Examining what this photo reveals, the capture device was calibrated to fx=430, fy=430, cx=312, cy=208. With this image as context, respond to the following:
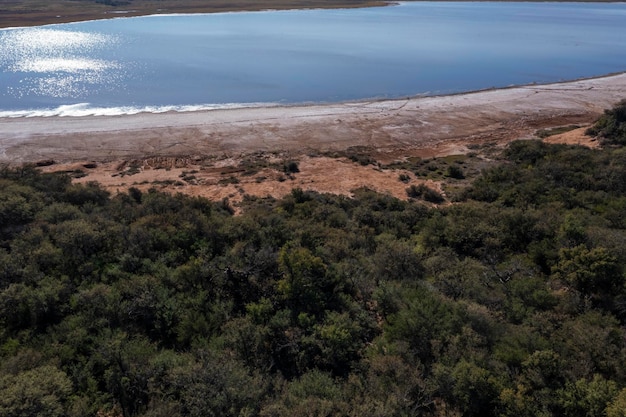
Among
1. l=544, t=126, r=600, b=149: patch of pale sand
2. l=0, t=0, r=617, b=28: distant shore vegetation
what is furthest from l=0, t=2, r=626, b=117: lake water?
l=544, t=126, r=600, b=149: patch of pale sand

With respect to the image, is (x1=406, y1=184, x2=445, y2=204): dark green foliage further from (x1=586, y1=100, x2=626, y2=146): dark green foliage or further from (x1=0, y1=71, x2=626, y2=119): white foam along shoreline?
(x1=0, y1=71, x2=626, y2=119): white foam along shoreline

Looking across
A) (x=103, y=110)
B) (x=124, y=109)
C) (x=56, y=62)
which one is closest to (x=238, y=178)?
(x=124, y=109)

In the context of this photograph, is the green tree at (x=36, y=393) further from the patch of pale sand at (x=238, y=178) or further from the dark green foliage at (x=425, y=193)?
the dark green foliage at (x=425, y=193)

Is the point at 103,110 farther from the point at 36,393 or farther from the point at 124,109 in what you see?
the point at 36,393

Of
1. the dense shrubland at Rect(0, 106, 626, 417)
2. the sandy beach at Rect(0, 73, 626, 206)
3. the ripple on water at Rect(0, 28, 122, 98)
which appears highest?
the ripple on water at Rect(0, 28, 122, 98)

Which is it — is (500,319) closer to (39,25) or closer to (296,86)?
(296,86)

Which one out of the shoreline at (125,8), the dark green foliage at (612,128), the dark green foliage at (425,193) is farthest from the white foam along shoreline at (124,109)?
the shoreline at (125,8)
